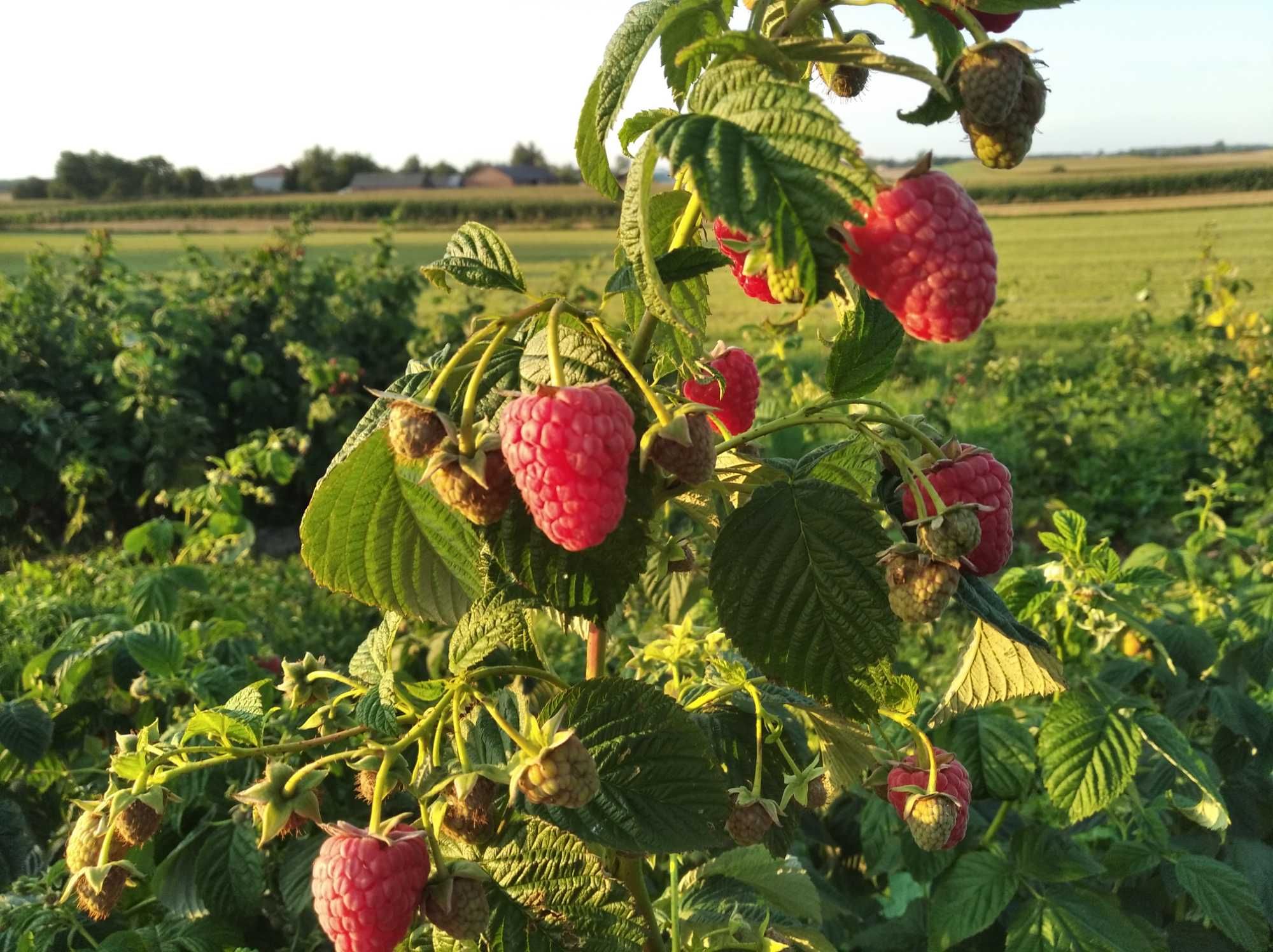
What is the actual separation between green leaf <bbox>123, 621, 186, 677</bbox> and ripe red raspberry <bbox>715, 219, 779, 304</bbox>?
53.7 inches

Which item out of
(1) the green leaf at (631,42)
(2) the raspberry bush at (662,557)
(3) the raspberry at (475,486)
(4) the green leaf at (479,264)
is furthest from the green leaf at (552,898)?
(1) the green leaf at (631,42)

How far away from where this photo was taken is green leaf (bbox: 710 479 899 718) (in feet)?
2.80

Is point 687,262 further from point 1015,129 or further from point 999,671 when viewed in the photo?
point 999,671

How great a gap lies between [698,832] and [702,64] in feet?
2.10

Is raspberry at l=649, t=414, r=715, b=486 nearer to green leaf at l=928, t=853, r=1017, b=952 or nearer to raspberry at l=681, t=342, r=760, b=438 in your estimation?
raspberry at l=681, t=342, r=760, b=438

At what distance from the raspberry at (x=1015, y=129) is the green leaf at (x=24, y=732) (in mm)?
1756

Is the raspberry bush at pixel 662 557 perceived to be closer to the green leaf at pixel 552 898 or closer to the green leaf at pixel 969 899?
the green leaf at pixel 552 898

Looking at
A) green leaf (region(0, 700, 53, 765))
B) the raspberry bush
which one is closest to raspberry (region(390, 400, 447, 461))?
the raspberry bush

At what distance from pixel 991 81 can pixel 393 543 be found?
0.57m

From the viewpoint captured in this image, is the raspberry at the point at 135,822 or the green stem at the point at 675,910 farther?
the green stem at the point at 675,910

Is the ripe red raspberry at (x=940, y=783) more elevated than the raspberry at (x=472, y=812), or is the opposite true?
the raspberry at (x=472, y=812)

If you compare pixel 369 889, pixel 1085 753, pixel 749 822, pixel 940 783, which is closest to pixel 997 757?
pixel 1085 753

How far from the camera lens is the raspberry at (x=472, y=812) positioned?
84 cm

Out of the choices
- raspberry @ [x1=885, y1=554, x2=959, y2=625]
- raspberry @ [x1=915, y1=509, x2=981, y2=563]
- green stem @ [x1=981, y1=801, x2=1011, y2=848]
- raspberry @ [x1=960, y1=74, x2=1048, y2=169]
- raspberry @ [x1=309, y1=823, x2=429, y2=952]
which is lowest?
green stem @ [x1=981, y1=801, x2=1011, y2=848]
